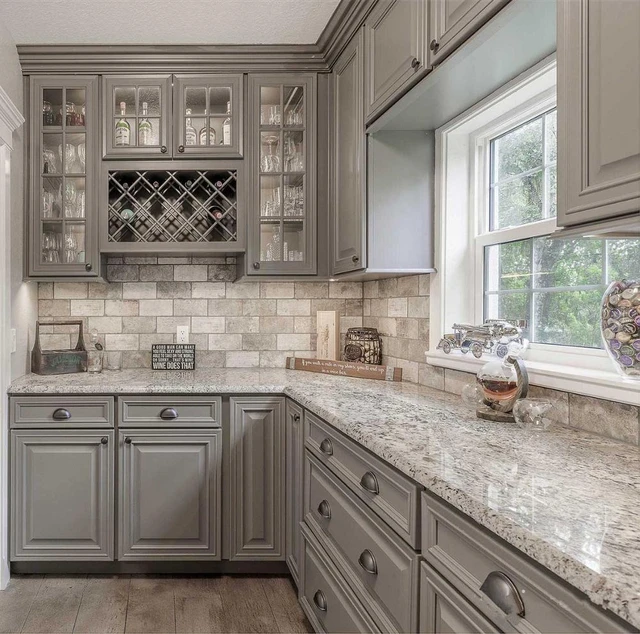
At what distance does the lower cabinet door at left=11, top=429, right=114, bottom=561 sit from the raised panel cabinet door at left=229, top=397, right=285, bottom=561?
1.95ft

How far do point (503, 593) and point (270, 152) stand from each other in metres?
2.53

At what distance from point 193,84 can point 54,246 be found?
3.77 feet

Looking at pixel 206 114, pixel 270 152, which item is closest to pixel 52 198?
pixel 206 114

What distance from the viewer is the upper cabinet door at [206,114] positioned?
2885mm

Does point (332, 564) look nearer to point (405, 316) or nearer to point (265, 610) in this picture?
point (265, 610)

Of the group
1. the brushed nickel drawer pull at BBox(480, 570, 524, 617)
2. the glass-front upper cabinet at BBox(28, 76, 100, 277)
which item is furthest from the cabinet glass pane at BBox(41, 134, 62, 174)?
the brushed nickel drawer pull at BBox(480, 570, 524, 617)

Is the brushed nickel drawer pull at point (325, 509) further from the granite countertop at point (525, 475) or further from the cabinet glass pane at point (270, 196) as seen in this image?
the cabinet glass pane at point (270, 196)

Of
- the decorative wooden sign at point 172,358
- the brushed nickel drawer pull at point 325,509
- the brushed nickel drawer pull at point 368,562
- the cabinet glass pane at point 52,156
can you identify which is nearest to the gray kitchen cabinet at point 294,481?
the brushed nickel drawer pull at point 325,509

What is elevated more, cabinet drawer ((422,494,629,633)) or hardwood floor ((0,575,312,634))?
cabinet drawer ((422,494,629,633))

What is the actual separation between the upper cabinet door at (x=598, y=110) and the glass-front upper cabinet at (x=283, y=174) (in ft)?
6.10

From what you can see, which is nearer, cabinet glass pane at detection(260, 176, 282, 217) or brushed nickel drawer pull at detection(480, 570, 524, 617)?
brushed nickel drawer pull at detection(480, 570, 524, 617)

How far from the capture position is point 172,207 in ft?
9.64

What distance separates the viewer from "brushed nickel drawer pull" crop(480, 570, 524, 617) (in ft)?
2.87

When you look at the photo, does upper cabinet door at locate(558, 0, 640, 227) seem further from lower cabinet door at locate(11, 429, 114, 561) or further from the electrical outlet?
the electrical outlet
